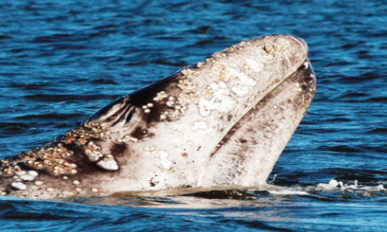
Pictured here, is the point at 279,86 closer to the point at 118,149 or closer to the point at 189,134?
the point at 189,134

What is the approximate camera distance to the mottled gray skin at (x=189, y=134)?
258 inches

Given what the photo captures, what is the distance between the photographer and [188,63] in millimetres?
16938

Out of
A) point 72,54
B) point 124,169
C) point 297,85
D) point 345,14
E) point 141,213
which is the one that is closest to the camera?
point 141,213

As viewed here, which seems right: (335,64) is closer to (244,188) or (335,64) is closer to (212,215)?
(244,188)

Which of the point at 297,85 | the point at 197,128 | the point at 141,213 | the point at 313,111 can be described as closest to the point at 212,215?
the point at 141,213

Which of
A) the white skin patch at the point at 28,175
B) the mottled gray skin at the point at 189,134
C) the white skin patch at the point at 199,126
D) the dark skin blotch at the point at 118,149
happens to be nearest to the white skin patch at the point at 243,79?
the mottled gray skin at the point at 189,134

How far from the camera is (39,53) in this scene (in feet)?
60.8

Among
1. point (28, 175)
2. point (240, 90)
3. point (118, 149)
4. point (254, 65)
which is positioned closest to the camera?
point (28, 175)

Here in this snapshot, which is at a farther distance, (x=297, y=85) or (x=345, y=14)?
(x=345, y=14)

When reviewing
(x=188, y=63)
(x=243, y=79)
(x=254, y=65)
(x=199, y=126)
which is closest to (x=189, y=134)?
(x=199, y=126)

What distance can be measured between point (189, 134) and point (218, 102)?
14.4 inches

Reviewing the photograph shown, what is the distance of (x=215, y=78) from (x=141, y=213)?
4.73 ft

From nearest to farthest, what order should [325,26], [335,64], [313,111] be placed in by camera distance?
[313,111]
[335,64]
[325,26]

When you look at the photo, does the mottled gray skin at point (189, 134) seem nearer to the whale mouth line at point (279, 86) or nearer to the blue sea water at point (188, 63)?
the whale mouth line at point (279, 86)
